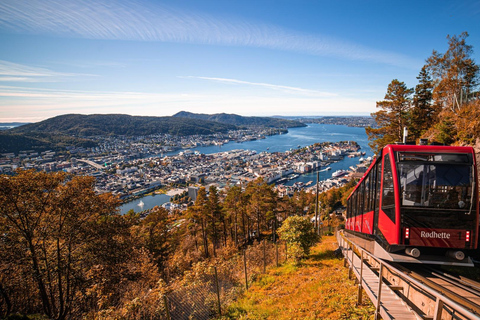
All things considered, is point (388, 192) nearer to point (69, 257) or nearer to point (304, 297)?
point (304, 297)

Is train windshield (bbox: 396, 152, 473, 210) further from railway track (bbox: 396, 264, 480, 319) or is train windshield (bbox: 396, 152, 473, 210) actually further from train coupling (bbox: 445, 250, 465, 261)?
railway track (bbox: 396, 264, 480, 319)

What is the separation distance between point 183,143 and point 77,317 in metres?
182

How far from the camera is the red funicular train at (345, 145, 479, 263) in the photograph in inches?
160

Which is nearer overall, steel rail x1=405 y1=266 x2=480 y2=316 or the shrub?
steel rail x1=405 y1=266 x2=480 y2=316

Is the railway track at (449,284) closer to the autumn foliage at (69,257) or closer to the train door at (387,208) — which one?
the train door at (387,208)

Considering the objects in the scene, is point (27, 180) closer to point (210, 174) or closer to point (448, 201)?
point (448, 201)

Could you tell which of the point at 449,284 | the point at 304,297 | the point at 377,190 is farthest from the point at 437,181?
the point at 304,297

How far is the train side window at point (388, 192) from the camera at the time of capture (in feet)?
14.7

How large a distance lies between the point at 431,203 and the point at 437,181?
0.49m

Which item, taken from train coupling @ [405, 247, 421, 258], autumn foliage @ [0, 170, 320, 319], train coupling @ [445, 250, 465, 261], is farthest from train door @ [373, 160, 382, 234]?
autumn foliage @ [0, 170, 320, 319]

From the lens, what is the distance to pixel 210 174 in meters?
89.3

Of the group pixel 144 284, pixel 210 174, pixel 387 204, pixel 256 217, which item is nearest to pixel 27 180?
pixel 144 284

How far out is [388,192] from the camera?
15.4 ft

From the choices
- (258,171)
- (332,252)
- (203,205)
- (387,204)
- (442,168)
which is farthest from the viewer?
(258,171)
